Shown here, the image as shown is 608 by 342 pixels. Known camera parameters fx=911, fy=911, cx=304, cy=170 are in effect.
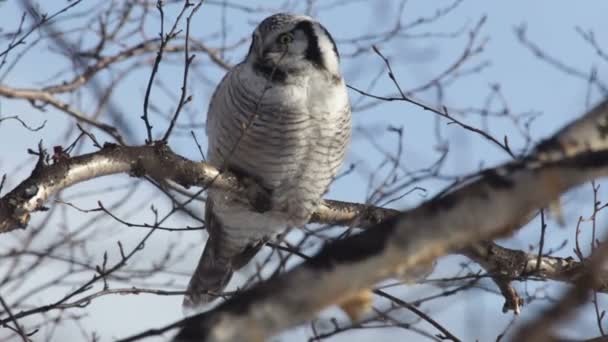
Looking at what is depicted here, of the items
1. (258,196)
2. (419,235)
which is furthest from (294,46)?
(419,235)

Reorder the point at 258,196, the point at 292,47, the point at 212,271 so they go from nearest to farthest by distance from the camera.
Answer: the point at 258,196 < the point at 292,47 < the point at 212,271

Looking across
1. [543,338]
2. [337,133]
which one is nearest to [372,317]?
[543,338]

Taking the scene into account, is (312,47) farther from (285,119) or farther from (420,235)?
(420,235)

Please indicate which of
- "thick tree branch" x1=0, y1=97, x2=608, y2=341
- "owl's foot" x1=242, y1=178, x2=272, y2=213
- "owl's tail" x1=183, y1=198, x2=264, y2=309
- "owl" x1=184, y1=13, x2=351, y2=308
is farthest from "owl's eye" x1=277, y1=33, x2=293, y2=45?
"thick tree branch" x1=0, y1=97, x2=608, y2=341

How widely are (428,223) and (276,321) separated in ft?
1.11

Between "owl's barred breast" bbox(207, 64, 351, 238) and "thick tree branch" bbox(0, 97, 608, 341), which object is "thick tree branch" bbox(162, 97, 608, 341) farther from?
"owl's barred breast" bbox(207, 64, 351, 238)

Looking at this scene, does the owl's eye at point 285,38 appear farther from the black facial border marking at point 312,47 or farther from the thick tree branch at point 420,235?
the thick tree branch at point 420,235

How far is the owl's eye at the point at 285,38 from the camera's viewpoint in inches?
210

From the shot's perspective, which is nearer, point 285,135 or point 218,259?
point 285,135

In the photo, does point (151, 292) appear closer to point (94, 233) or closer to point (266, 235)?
point (266, 235)

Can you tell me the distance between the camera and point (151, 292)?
3.48 m

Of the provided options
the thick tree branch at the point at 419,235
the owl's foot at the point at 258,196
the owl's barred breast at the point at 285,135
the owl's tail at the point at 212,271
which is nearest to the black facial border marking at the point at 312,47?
the owl's barred breast at the point at 285,135

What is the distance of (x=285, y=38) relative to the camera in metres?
5.34

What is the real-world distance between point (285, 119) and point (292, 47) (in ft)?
1.68
